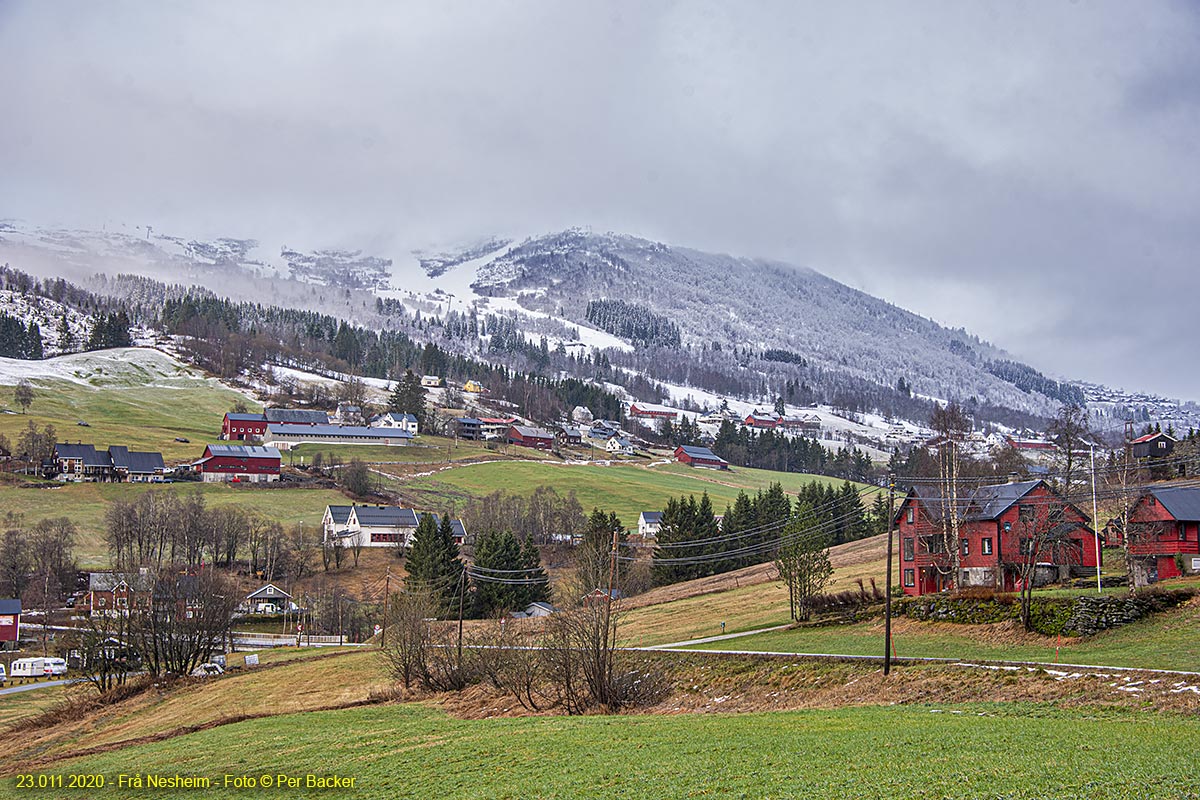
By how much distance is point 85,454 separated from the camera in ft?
480

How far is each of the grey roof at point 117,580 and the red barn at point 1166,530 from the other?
69.6 m

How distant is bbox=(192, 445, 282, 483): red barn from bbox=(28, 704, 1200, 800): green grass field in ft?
404

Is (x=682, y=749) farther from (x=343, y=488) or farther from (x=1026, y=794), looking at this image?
(x=343, y=488)

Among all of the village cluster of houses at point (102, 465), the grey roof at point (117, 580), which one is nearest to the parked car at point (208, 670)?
the grey roof at point (117, 580)

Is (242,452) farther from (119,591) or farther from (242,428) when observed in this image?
(119,591)

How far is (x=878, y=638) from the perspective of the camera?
47469mm

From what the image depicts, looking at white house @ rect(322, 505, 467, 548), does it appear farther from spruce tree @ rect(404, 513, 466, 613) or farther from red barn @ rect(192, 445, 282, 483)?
red barn @ rect(192, 445, 282, 483)

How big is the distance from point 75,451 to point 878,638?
5394 inches

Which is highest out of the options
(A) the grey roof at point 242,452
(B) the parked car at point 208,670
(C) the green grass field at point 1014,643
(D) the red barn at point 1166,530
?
(A) the grey roof at point 242,452

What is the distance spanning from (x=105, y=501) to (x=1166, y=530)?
410 feet

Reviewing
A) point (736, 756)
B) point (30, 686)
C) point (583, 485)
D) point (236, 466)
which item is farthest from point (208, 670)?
point (583, 485)

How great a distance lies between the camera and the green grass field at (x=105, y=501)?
114500 mm

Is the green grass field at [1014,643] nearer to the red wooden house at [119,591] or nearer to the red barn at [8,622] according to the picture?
the red wooden house at [119,591]

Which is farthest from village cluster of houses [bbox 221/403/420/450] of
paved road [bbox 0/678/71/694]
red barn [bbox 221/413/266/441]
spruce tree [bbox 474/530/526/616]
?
paved road [bbox 0/678/71/694]
